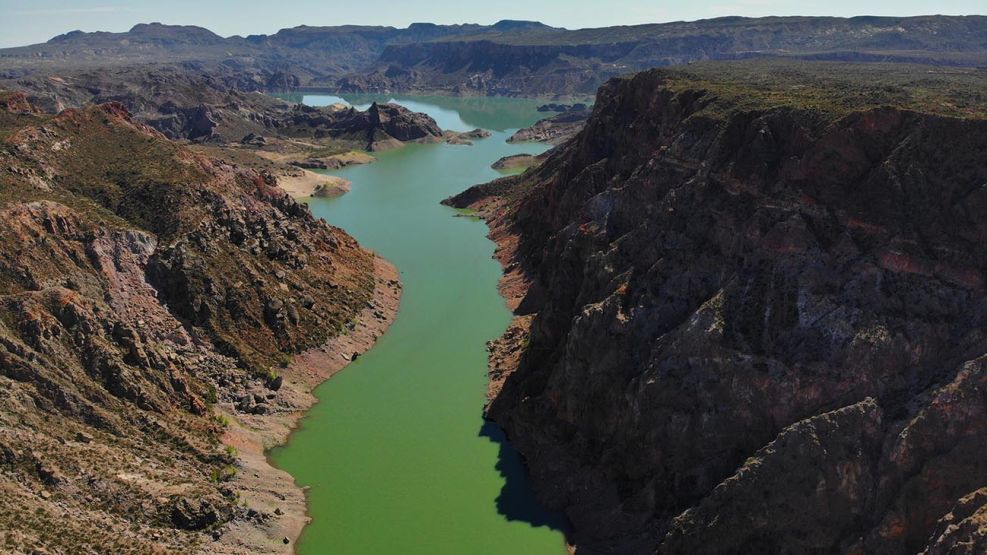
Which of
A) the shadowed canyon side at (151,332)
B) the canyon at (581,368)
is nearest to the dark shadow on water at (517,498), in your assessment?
the canyon at (581,368)

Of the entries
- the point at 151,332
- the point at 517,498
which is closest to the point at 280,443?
the point at 151,332

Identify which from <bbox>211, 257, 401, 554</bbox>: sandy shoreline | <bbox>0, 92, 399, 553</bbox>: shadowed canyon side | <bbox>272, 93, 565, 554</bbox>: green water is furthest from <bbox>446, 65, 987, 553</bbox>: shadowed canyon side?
<bbox>0, 92, 399, 553</bbox>: shadowed canyon side

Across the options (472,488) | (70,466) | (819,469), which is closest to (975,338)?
(819,469)

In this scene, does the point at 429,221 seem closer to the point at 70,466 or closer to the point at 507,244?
the point at 507,244

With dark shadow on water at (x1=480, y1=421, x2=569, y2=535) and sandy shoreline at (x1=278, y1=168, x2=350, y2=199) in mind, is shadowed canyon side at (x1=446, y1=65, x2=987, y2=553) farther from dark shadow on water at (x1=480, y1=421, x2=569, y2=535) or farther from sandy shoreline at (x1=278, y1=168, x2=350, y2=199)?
sandy shoreline at (x1=278, y1=168, x2=350, y2=199)

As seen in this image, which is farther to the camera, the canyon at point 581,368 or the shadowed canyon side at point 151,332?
the shadowed canyon side at point 151,332

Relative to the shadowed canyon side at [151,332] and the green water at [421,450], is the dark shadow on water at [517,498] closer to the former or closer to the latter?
the green water at [421,450]

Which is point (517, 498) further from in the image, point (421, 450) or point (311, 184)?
point (311, 184)
